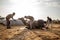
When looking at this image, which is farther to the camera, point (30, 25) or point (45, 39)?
point (30, 25)

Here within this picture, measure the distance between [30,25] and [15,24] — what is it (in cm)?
320

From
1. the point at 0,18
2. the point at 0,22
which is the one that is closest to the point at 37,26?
the point at 0,22

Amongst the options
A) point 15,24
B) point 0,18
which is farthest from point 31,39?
point 0,18

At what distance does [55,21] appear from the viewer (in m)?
19.4

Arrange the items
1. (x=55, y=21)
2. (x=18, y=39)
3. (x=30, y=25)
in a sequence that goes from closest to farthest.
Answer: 1. (x=18, y=39)
2. (x=30, y=25)
3. (x=55, y=21)

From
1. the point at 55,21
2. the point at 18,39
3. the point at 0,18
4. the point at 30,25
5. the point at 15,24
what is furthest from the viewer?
the point at 55,21

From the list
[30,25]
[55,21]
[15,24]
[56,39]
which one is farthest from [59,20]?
Result: [56,39]

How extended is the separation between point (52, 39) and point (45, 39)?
1.23ft

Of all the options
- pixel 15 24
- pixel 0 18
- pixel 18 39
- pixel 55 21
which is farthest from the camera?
pixel 55 21

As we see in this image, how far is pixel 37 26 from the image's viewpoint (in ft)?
41.9

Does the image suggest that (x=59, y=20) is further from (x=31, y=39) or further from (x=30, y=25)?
(x=31, y=39)

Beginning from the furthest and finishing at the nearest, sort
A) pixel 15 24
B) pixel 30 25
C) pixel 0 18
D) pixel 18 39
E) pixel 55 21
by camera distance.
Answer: pixel 55 21 → pixel 0 18 → pixel 15 24 → pixel 30 25 → pixel 18 39

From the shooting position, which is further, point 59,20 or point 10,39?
point 59,20

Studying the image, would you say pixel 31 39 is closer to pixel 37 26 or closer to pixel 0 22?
pixel 37 26
